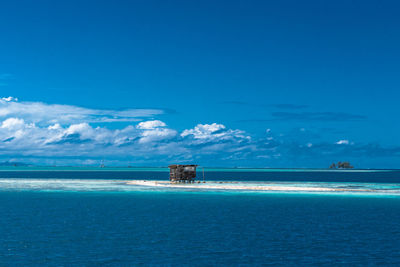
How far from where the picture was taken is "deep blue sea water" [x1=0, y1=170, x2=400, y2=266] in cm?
2392

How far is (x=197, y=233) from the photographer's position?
3192 cm

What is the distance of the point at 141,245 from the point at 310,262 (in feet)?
31.6

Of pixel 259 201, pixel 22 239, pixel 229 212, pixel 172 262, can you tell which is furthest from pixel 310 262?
pixel 259 201

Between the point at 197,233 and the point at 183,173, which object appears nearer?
the point at 197,233

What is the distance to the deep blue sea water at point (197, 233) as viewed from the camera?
2392 centimetres

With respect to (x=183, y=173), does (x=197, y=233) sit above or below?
below

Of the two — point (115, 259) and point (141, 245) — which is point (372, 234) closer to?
point (141, 245)

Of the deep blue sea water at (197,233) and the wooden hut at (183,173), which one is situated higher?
the wooden hut at (183,173)

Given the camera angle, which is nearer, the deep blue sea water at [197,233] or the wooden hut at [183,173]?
the deep blue sea water at [197,233]

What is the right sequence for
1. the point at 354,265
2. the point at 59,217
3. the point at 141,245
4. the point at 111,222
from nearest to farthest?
the point at 354,265, the point at 141,245, the point at 111,222, the point at 59,217

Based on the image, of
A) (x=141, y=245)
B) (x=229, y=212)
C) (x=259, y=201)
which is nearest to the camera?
(x=141, y=245)

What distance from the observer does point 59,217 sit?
39.3 m

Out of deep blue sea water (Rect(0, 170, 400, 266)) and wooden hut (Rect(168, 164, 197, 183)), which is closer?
deep blue sea water (Rect(0, 170, 400, 266))

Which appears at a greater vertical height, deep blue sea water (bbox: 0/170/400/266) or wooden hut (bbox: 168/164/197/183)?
wooden hut (bbox: 168/164/197/183)
